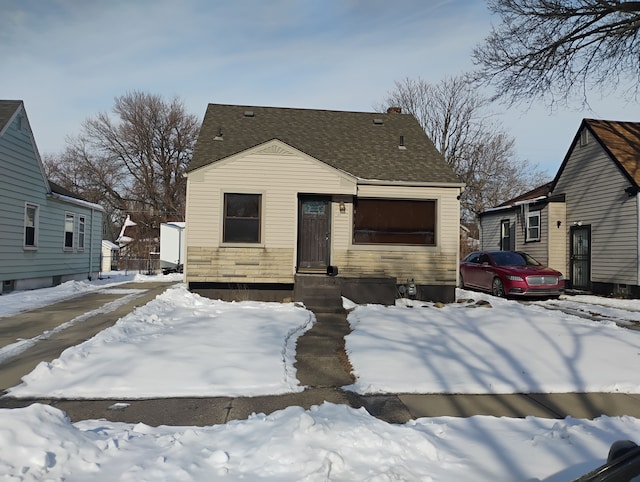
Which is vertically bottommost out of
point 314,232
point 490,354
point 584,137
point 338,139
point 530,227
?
point 490,354

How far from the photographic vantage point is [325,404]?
4.14m

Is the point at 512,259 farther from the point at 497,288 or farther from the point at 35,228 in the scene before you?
the point at 35,228

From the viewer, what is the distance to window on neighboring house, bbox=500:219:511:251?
20.0m

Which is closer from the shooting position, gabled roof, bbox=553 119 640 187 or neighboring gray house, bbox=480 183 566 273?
gabled roof, bbox=553 119 640 187

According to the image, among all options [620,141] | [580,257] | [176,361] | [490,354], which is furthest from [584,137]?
[176,361]

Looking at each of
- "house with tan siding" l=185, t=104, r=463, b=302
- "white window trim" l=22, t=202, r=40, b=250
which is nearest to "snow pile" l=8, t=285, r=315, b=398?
"house with tan siding" l=185, t=104, r=463, b=302

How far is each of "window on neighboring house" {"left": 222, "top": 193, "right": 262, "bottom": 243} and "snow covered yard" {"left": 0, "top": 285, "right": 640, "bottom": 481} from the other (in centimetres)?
228

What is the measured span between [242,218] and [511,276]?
8.08 metres

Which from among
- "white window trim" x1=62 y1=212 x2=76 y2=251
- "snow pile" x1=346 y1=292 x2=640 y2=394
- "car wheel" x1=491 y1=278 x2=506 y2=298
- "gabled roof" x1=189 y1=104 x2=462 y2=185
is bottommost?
"snow pile" x1=346 y1=292 x2=640 y2=394

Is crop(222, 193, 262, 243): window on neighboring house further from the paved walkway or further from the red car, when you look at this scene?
the red car

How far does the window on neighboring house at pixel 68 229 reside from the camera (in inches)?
670

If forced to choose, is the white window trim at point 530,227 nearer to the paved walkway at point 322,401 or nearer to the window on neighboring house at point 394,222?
the window on neighboring house at point 394,222

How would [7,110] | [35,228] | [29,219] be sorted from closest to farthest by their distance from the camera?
[7,110]
[29,219]
[35,228]

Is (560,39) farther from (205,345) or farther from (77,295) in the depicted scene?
(77,295)
